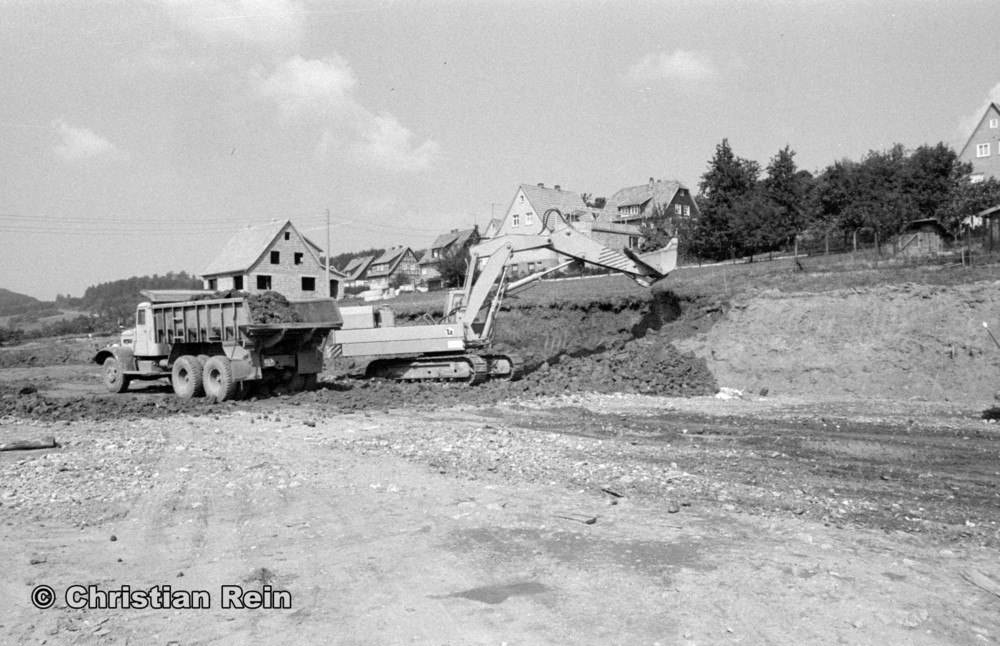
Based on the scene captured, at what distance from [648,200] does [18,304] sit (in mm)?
68663

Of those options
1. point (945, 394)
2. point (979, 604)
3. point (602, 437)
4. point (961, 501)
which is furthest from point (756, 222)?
point (979, 604)

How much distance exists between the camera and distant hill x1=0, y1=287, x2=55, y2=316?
76.2m

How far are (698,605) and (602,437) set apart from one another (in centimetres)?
668

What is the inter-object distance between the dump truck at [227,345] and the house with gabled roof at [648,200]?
54014 millimetres

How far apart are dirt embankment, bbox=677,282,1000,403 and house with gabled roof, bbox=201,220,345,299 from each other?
36.3 metres

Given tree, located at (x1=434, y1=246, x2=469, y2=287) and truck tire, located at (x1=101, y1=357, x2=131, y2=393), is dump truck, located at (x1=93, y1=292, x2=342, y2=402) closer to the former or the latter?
truck tire, located at (x1=101, y1=357, x2=131, y2=393)

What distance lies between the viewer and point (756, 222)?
3562 cm

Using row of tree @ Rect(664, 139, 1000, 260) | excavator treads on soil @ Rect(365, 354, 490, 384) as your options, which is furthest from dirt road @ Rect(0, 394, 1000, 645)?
row of tree @ Rect(664, 139, 1000, 260)

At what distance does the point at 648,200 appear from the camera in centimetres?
7075

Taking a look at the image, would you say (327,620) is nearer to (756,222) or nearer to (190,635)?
(190,635)

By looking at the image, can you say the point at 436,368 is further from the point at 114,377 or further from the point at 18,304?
the point at 18,304

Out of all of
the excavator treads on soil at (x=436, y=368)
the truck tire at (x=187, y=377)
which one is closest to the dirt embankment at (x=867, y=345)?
the excavator treads on soil at (x=436, y=368)

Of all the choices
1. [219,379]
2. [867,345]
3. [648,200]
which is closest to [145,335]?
[219,379]

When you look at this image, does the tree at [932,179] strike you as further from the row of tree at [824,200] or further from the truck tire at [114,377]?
the truck tire at [114,377]
